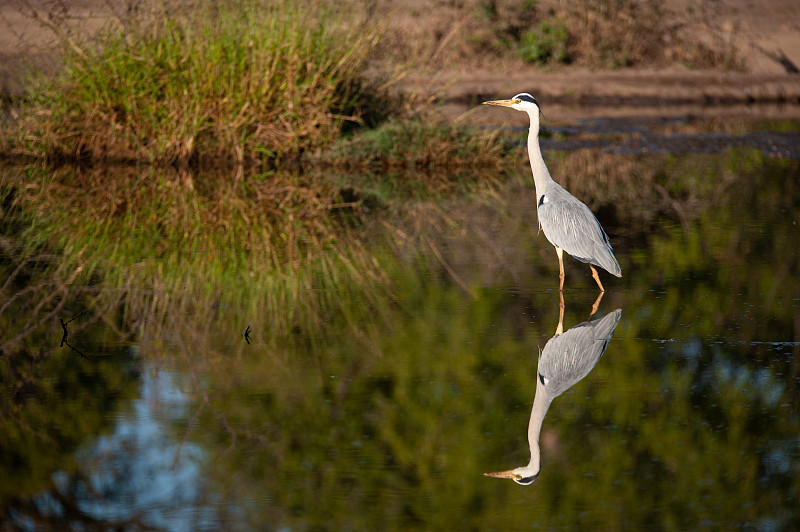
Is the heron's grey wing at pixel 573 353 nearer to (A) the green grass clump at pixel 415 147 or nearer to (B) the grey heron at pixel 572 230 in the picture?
(B) the grey heron at pixel 572 230

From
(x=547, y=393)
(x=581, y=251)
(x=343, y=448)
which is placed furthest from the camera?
(x=581, y=251)

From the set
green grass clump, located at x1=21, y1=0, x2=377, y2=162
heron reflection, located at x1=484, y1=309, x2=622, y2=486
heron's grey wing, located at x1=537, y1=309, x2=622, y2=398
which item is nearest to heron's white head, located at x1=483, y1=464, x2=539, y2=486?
heron reflection, located at x1=484, y1=309, x2=622, y2=486

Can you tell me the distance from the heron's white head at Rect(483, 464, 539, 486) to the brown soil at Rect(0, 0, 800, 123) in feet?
43.5

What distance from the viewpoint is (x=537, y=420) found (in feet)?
13.7

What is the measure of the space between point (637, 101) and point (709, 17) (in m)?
4.61

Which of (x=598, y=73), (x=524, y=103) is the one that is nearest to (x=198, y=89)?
(x=524, y=103)

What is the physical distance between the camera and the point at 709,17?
893 inches

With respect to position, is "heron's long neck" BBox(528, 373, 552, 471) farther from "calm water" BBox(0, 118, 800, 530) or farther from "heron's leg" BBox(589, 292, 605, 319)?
"heron's leg" BBox(589, 292, 605, 319)

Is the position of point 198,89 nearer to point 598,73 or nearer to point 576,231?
point 576,231

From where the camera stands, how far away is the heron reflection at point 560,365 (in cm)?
380

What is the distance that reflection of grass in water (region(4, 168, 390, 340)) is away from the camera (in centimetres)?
627

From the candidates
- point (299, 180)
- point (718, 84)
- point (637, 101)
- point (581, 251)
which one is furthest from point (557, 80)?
point (581, 251)

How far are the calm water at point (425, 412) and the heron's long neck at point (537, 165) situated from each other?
1.95ft

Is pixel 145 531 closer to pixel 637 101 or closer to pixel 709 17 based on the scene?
pixel 637 101
